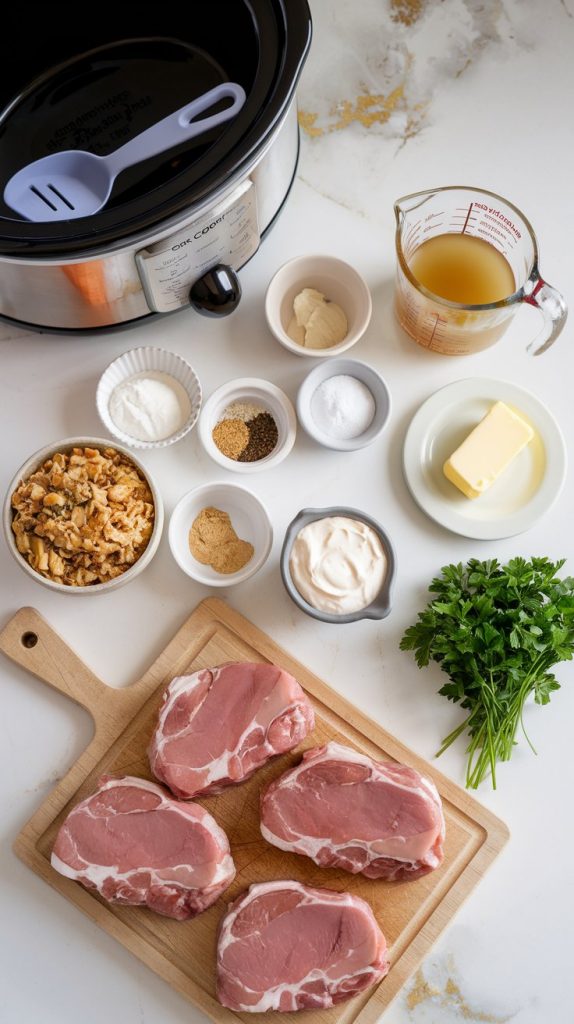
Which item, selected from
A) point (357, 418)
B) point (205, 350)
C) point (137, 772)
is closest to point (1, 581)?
point (137, 772)

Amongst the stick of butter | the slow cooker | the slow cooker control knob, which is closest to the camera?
the slow cooker

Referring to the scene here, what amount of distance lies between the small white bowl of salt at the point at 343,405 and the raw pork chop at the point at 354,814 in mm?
535

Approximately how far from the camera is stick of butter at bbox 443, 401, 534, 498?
1.46m

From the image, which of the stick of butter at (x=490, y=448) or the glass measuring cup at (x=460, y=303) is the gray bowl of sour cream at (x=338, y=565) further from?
the glass measuring cup at (x=460, y=303)

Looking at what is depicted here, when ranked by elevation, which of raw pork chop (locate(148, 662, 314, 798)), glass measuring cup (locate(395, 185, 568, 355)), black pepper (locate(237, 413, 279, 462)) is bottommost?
raw pork chop (locate(148, 662, 314, 798))

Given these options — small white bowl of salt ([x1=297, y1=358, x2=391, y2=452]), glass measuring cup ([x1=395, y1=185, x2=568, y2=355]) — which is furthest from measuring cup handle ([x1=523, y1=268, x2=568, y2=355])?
small white bowl of salt ([x1=297, y1=358, x2=391, y2=452])

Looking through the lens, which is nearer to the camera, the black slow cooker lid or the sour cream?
the black slow cooker lid

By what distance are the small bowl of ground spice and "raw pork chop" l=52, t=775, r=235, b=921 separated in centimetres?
38

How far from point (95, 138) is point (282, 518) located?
687 mm

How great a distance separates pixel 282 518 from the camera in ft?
5.09

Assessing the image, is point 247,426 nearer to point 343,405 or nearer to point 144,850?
point 343,405

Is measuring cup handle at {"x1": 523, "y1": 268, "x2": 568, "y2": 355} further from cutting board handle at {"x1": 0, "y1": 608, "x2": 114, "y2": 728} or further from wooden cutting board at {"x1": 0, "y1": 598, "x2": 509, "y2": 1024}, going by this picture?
cutting board handle at {"x1": 0, "y1": 608, "x2": 114, "y2": 728}

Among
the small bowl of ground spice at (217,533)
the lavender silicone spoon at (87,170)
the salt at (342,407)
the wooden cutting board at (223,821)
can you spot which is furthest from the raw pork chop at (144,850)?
the lavender silicone spoon at (87,170)

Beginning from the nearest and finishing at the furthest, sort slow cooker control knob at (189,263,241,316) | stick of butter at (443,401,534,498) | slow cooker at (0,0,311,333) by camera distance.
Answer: slow cooker at (0,0,311,333) → slow cooker control knob at (189,263,241,316) → stick of butter at (443,401,534,498)
